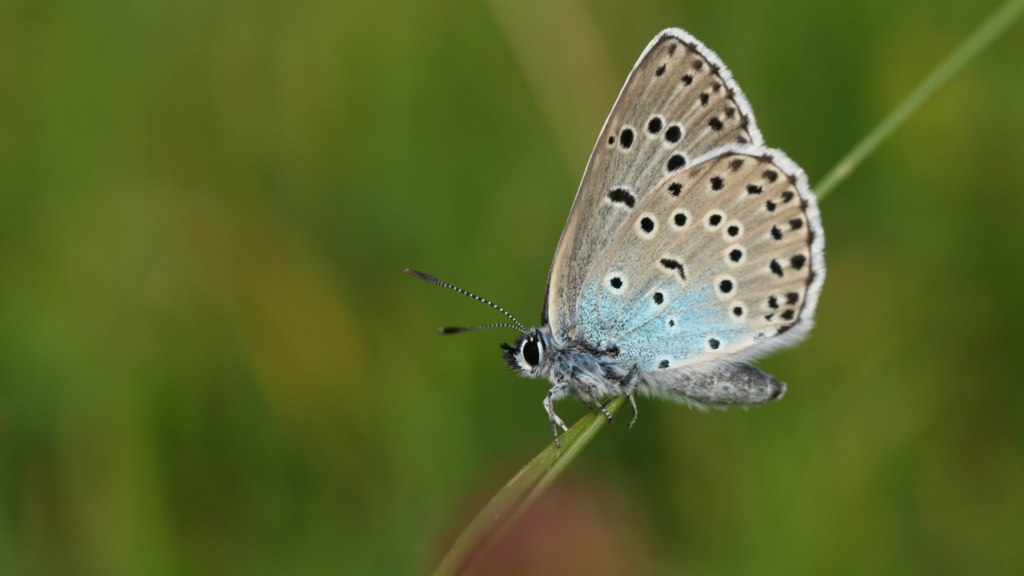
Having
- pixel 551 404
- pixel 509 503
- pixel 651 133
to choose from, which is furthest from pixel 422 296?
pixel 509 503

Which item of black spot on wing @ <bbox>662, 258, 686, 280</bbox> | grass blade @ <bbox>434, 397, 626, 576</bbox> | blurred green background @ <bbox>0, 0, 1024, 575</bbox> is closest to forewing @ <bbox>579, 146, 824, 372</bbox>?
black spot on wing @ <bbox>662, 258, 686, 280</bbox>

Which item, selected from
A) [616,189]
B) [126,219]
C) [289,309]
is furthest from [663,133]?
[126,219]

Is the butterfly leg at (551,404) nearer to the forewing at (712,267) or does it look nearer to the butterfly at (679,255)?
the butterfly at (679,255)

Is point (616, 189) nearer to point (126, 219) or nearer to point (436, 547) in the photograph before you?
point (436, 547)

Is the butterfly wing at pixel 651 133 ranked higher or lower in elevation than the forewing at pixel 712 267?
higher

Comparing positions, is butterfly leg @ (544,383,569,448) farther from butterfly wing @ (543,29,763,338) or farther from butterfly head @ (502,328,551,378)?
butterfly wing @ (543,29,763,338)

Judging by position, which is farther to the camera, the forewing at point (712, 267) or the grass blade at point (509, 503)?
the forewing at point (712, 267)

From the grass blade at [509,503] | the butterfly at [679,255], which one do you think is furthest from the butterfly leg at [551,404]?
the grass blade at [509,503]

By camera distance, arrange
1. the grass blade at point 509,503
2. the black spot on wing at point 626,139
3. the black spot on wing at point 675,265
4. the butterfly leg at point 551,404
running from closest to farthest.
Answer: the grass blade at point 509,503, the butterfly leg at point 551,404, the black spot on wing at point 626,139, the black spot on wing at point 675,265
